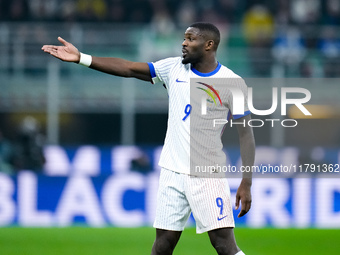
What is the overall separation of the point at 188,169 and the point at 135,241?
437 cm

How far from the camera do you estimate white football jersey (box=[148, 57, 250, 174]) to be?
5.57 meters

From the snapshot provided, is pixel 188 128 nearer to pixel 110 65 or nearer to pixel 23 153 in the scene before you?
pixel 110 65

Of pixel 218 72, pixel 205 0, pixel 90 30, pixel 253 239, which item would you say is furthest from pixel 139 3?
pixel 218 72

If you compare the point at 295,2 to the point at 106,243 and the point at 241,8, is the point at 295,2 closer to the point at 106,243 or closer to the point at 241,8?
the point at 241,8

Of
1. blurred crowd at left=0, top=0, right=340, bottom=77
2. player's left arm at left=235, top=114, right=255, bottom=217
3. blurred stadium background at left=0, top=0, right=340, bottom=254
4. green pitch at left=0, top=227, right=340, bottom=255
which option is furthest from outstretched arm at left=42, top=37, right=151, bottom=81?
blurred crowd at left=0, top=0, right=340, bottom=77

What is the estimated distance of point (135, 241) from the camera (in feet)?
31.9

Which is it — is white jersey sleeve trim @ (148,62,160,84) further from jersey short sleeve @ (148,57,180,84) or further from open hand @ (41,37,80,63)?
open hand @ (41,37,80,63)

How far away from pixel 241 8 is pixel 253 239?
24.7 ft

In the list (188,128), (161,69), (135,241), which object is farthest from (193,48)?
(135,241)

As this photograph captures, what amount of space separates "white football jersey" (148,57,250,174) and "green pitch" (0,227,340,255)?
10.1 feet

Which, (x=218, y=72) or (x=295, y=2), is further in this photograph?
(x=295, y=2)

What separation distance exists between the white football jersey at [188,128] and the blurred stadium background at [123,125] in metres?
3.88

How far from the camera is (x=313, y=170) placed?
11.8 meters

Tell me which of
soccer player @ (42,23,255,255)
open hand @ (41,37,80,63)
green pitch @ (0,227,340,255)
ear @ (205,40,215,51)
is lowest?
green pitch @ (0,227,340,255)
